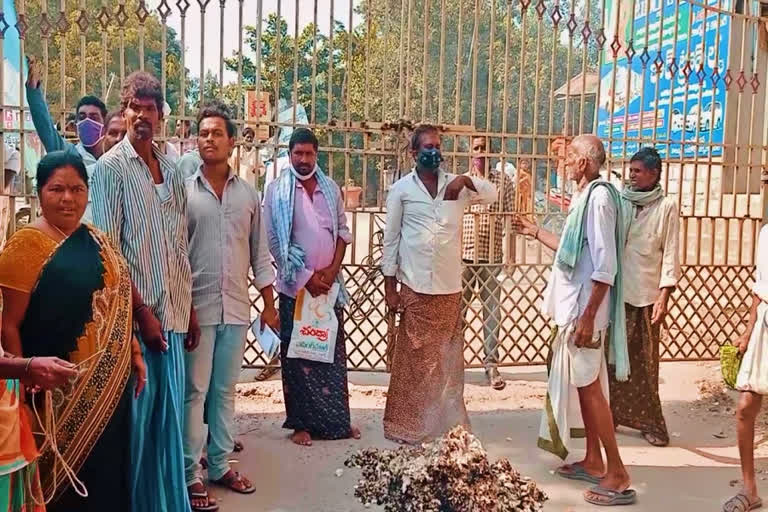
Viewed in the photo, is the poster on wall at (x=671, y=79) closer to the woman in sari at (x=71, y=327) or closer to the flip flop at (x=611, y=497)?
the flip flop at (x=611, y=497)

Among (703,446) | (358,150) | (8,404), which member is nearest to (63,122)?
(358,150)

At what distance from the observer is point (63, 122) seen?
484 cm

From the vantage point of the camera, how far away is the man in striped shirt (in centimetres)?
304

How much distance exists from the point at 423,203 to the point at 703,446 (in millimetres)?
2417

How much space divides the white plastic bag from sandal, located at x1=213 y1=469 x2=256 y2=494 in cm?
91

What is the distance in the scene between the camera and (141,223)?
10.1 feet

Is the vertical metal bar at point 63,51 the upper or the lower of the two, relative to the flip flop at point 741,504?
upper

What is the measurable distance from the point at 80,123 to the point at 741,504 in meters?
3.89

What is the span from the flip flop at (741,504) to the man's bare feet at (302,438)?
7.64 ft

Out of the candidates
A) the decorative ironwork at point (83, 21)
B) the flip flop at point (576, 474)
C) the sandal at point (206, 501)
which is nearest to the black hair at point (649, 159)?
the flip flop at point (576, 474)

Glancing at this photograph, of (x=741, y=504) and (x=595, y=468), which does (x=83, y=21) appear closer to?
(x=595, y=468)

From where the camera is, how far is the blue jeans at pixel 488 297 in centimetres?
600

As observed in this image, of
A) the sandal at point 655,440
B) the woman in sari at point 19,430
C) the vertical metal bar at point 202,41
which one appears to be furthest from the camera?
the vertical metal bar at point 202,41

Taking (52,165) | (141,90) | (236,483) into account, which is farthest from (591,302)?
(52,165)
